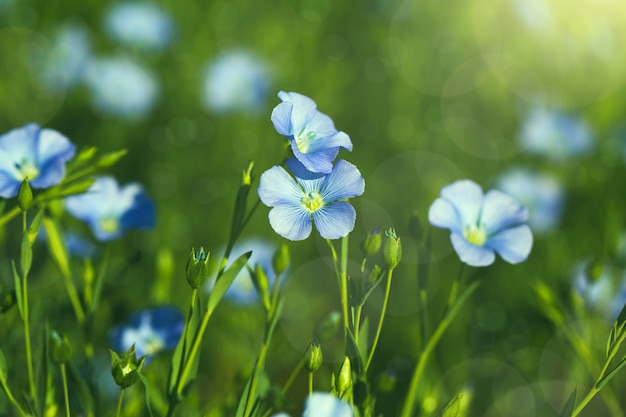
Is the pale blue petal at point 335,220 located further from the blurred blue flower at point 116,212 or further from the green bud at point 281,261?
the blurred blue flower at point 116,212

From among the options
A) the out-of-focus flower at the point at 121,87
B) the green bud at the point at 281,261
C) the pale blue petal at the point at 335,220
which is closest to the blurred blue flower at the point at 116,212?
the green bud at the point at 281,261

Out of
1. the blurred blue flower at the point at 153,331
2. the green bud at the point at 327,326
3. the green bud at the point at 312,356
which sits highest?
the green bud at the point at 312,356

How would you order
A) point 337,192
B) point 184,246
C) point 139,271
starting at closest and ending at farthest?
point 337,192
point 139,271
point 184,246

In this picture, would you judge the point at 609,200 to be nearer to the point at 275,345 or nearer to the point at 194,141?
the point at 275,345

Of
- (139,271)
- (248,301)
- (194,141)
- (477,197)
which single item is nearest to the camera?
(477,197)

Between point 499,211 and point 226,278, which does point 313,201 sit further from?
point 499,211

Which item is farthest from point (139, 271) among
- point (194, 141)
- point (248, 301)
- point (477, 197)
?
point (477, 197)

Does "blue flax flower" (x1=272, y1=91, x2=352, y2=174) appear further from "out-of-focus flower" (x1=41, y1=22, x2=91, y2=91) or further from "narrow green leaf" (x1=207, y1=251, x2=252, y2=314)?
"out-of-focus flower" (x1=41, y1=22, x2=91, y2=91)
